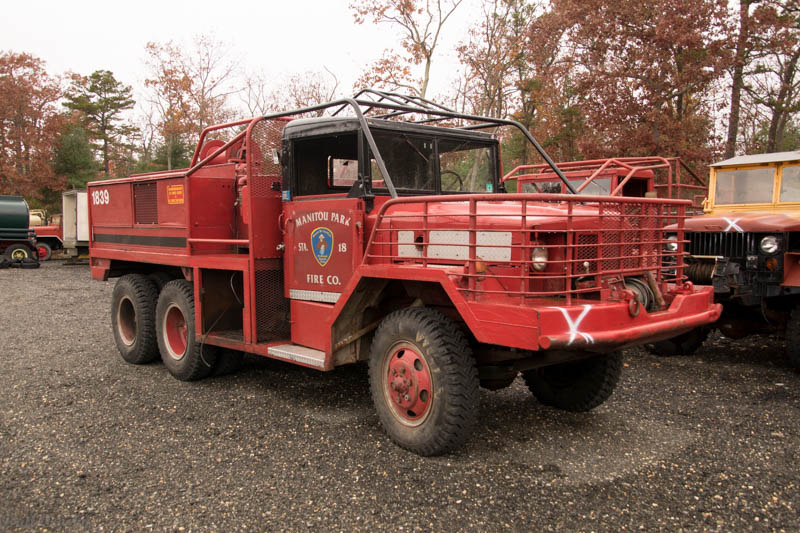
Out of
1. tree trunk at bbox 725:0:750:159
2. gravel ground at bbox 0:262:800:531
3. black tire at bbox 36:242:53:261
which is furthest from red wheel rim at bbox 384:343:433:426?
black tire at bbox 36:242:53:261

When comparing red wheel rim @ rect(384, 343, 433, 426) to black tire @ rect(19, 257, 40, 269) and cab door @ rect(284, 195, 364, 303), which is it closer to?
cab door @ rect(284, 195, 364, 303)

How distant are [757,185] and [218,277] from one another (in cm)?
670

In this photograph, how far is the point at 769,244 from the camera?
6.25m

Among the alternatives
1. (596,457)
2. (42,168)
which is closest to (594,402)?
(596,457)

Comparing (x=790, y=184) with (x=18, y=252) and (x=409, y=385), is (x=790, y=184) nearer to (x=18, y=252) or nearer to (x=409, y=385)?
(x=409, y=385)

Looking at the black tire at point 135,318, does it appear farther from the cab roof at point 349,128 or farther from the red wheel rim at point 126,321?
the cab roof at point 349,128

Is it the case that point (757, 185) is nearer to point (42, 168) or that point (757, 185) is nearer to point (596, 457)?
point (596, 457)

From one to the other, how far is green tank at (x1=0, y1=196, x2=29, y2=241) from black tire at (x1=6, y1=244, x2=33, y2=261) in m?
0.29

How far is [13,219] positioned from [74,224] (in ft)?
6.04

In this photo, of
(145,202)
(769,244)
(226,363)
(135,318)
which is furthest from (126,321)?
(769,244)

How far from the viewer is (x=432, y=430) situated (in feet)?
13.0

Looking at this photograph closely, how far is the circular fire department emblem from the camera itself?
4.88 meters

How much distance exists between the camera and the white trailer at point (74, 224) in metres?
20.3

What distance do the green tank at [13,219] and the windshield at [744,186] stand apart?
69.6ft
